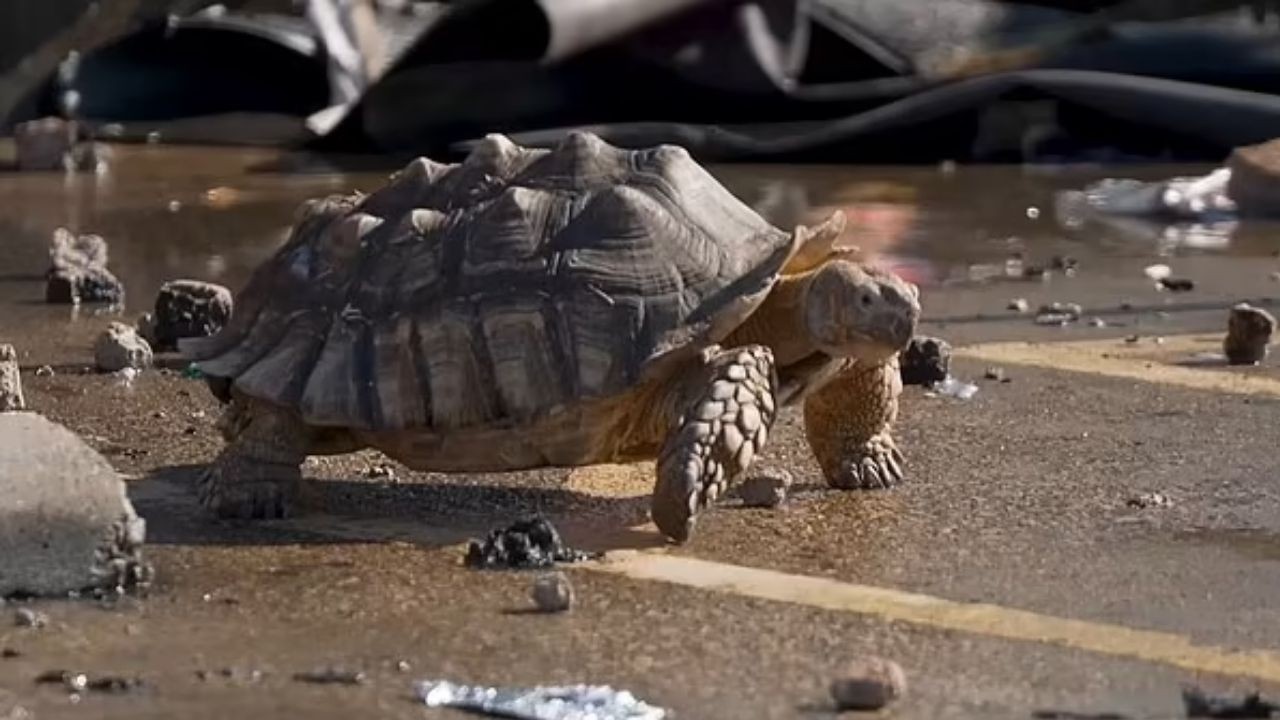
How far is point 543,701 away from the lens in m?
4.22

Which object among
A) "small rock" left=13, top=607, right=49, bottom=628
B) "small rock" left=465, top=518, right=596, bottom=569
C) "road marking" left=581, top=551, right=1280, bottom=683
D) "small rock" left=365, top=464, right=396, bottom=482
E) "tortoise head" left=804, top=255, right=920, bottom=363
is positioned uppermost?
"tortoise head" left=804, top=255, right=920, bottom=363

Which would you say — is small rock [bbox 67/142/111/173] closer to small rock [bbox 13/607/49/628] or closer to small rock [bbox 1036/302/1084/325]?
small rock [bbox 1036/302/1084/325]

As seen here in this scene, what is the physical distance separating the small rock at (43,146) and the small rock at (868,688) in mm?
8910

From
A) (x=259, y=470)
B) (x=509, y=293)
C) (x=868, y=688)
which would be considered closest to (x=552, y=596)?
(x=868, y=688)

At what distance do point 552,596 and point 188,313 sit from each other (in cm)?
299

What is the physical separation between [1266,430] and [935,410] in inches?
31.0

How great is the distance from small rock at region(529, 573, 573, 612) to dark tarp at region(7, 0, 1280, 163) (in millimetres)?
7565

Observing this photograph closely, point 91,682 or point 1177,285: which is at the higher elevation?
point 1177,285

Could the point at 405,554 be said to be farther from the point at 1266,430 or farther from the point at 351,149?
the point at 351,149

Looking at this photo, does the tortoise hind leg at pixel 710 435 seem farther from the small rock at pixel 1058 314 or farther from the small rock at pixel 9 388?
the small rock at pixel 1058 314

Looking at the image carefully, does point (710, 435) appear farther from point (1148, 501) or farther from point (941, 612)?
point (1148, 501)

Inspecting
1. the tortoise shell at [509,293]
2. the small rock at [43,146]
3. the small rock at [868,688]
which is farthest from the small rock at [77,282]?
the small rock at [868,688]

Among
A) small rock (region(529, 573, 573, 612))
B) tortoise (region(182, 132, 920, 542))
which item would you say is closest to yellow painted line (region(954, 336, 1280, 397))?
tortoise (region(182, 132, 920, 542))

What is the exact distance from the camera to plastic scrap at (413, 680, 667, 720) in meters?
4.17
